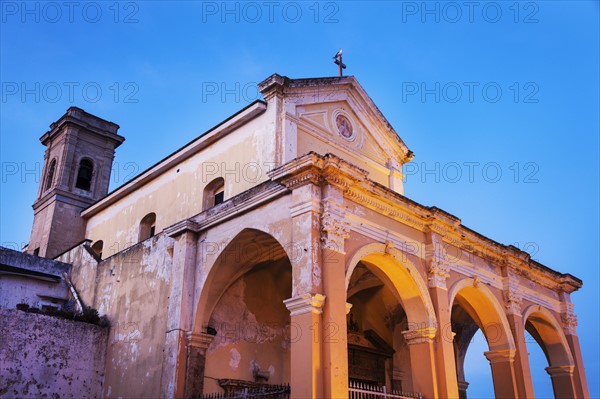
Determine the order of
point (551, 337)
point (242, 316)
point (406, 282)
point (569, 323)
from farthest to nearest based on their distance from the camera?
point (569, 323)
point (551, 337)
point (242, 316)
point (406, 282)

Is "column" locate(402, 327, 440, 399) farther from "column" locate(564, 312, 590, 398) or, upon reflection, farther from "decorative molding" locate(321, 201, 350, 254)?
"column" locate(564, 312, 590, 398)

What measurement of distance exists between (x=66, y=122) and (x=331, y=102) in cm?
1232

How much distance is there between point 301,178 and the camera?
1148 centimetres

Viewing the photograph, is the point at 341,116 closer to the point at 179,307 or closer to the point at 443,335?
the point at 443,335

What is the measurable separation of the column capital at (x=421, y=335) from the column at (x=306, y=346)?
309 cm

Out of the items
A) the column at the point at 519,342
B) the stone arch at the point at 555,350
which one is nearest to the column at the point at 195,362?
the column at the point at 519,342

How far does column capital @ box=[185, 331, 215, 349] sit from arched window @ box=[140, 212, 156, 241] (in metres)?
6.41

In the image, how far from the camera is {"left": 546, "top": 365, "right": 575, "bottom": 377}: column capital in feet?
56.0

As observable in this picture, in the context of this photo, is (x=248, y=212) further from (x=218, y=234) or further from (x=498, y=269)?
(x=498, y=269)

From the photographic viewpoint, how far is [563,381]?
55.8 ft

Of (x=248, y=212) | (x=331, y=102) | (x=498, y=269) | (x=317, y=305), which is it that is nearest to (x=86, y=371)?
(x=248, y=212)

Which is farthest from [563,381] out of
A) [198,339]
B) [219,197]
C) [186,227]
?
[186,227]

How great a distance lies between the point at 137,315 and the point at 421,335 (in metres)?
6.96

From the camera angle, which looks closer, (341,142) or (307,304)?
(307,304)
